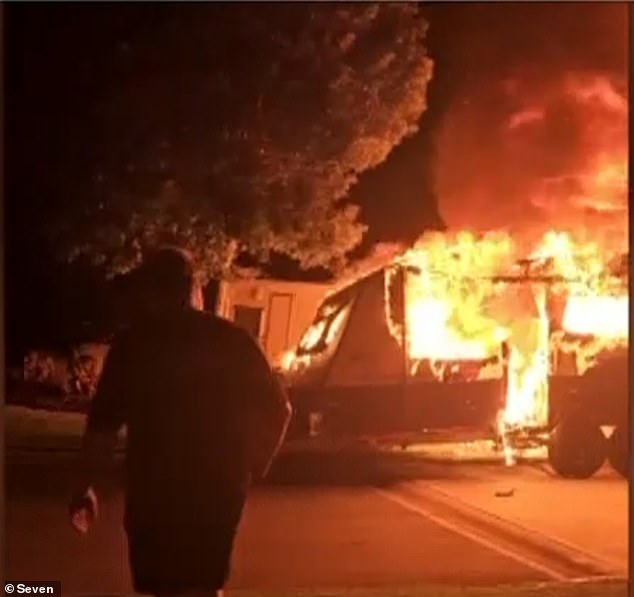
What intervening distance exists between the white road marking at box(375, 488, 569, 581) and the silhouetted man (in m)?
0.30

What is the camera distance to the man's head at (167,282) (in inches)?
94.4

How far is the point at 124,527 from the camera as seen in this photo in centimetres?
242

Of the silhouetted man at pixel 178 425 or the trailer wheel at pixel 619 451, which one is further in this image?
the trailer wheel at pixel 619 451

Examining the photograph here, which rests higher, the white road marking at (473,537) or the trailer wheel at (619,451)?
the trailer wheel at (619,451)

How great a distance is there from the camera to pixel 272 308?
2.42 metres

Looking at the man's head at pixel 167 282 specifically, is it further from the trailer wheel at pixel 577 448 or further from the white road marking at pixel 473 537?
the trailer wheel at pixel 577 448

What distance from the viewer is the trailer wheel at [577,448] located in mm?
2486

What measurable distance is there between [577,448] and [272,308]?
67 cm

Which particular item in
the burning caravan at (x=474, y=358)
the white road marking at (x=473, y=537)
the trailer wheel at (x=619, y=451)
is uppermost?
the burning caravan at (x=474, y=358)
